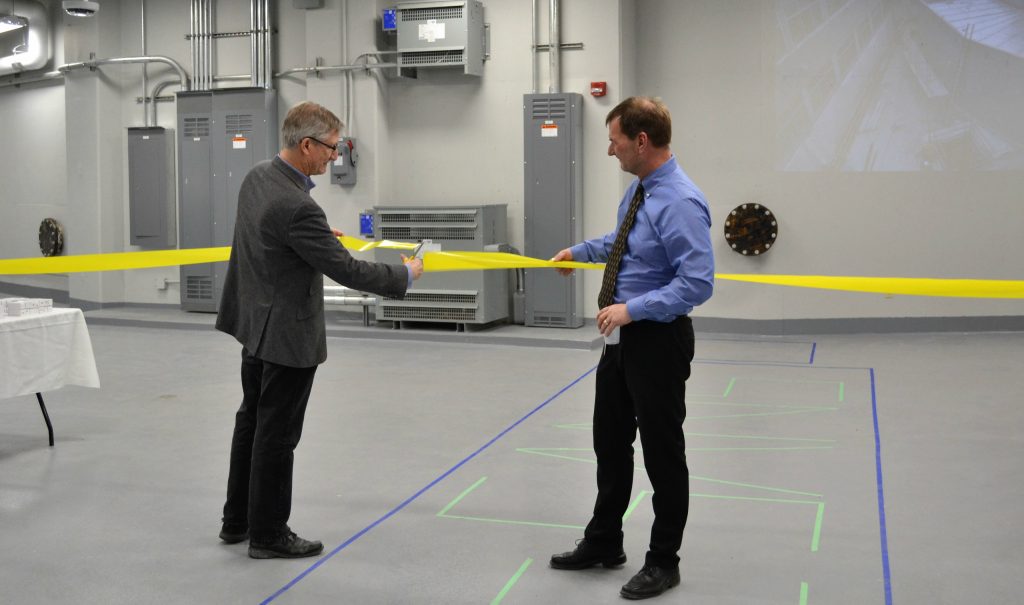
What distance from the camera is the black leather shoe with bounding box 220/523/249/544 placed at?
3.80m

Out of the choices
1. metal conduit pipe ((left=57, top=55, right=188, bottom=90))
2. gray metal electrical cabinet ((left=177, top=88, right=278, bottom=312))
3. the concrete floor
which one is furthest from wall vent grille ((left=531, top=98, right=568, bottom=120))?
metal conduit pipe ((left=57, top=55, right=188, bottom=90))

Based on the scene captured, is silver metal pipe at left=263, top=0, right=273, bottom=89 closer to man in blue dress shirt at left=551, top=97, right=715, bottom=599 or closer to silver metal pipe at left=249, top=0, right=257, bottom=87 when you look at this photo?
silver metal pipe at left=249, top=0, right=257, bottom=87

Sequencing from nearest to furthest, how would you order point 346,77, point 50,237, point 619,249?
point 619,249, point 346,77, point 50,237

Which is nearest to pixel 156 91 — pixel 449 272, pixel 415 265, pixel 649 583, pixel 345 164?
pixel 345 164

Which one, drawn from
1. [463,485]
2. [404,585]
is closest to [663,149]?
[404,585]

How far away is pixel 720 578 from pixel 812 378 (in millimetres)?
4050

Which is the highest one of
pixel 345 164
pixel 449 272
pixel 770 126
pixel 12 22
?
pixel 12 22

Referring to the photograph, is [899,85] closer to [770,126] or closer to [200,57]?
[770,126]

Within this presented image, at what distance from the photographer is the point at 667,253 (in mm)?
3203

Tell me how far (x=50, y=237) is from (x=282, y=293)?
9927 mm

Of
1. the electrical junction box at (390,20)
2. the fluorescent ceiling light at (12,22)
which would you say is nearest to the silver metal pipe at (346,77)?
the electrical junction box at (390,20)

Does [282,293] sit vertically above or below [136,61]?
below

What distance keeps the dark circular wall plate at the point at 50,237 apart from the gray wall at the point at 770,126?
367cm

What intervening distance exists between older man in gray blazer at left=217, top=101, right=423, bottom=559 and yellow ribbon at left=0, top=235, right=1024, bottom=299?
4.79 feet
